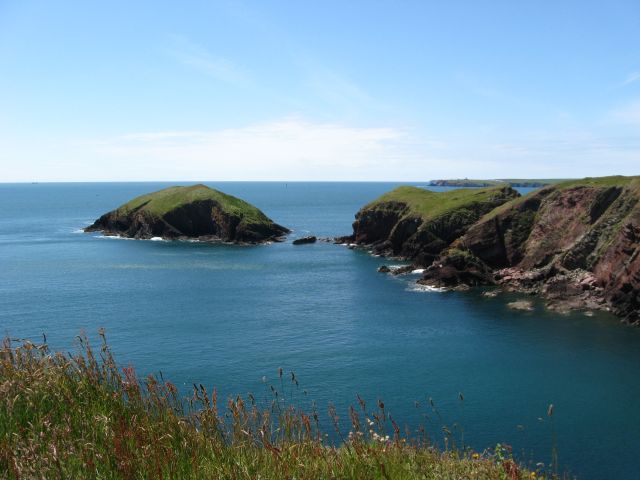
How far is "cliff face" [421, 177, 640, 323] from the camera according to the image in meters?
70.3

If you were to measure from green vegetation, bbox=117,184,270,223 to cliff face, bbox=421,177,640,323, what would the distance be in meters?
72.2

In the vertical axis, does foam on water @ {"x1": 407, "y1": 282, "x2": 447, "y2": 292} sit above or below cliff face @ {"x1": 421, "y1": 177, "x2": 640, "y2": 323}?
below

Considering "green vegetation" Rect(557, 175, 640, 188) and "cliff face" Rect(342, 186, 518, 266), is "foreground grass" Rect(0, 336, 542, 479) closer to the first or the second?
"green vegetation" Rect(557, 175, 640, 188)

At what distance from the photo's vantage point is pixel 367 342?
190ft

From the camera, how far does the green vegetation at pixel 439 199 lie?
11754 cm

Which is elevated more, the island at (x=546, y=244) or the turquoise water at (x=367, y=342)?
the island at (x=546, y=244)

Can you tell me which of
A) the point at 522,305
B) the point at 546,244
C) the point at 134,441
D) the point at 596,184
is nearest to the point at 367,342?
the point at 522,305

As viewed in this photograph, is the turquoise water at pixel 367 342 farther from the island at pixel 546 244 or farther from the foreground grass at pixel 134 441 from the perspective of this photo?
the foreground grass at pixel 134 441

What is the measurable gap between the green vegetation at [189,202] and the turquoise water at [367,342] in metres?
48.6

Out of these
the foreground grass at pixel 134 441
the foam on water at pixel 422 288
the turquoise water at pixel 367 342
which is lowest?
the turquoise water at pixel 367 342

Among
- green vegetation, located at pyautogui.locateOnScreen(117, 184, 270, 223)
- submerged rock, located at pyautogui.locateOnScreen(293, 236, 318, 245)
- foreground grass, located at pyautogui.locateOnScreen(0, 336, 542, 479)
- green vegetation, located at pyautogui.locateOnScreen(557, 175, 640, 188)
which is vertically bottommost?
submerged rock, located at pyautogui.locateOnScreen(293, 236, 318, 245)

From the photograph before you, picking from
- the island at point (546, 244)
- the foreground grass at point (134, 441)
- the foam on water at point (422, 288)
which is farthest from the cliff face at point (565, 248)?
the foreground grass at point (134, 441)

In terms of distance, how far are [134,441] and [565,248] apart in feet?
282

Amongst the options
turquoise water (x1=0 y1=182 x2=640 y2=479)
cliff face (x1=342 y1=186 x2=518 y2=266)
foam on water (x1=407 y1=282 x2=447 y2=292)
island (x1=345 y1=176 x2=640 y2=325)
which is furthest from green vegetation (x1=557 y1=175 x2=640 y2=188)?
foam on water (x1=407 y1=282 x2=447 y2=292)
